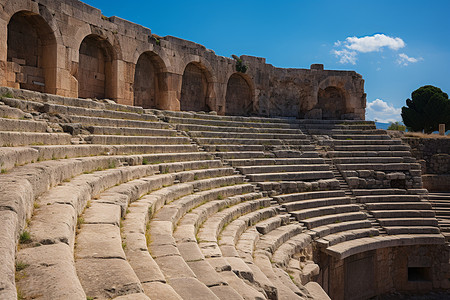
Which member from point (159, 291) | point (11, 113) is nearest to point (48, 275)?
point (159, 291)

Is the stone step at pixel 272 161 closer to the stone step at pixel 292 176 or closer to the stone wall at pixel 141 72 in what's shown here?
the stone step at pixel 292 176

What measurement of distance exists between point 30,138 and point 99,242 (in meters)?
3.45

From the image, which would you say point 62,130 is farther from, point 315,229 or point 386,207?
point 386,207

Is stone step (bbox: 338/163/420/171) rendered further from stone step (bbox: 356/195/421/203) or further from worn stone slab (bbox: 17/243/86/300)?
worn stone slab (bbox: 17/243/86/300)

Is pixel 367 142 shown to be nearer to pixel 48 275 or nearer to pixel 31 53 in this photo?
pixel 31 53

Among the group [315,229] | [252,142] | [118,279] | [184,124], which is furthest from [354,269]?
[118,279]

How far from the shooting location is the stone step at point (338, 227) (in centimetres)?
934

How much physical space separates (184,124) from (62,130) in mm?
5009

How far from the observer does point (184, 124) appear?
12.1m

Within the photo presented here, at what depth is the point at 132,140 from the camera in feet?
29.1

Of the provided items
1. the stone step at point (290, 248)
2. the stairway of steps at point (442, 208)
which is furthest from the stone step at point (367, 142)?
the stone step at point (290, 248)

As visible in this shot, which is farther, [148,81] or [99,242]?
[148,81]

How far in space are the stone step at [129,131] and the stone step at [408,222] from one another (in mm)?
7214

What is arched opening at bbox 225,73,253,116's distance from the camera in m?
18.0
